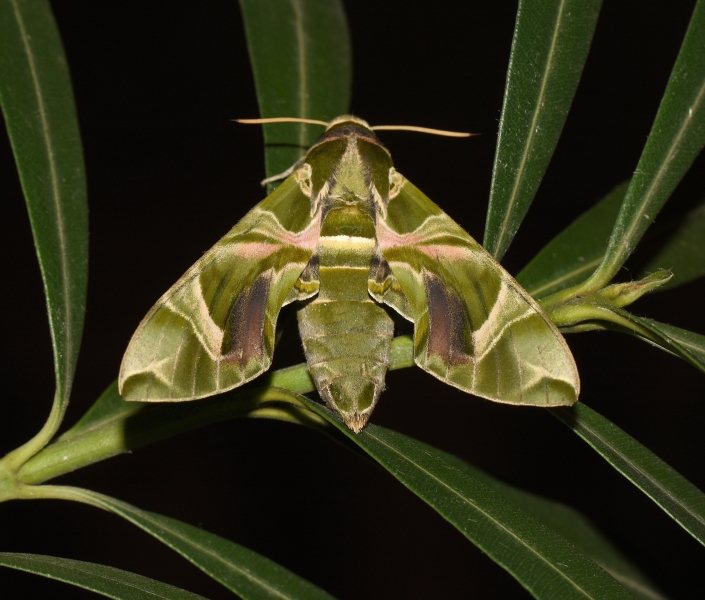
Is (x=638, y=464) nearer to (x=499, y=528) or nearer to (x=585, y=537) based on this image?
(x=499, y=528)

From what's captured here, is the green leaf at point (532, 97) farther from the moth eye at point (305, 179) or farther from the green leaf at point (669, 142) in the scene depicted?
the moth eye at point (305, 179)

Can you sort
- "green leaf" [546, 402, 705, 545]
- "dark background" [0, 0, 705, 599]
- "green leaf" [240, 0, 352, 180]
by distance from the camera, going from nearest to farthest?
"green leaf" [546, 402, 705, 545], "green leaf" [240, 0, 352, 180], "dark background" [0, 0, 705, 599]

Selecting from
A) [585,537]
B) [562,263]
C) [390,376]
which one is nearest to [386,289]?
[562,263]

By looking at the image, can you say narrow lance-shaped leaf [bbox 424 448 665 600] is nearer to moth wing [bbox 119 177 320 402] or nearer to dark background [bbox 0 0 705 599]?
moth wing [bbox 119 177 320 402]

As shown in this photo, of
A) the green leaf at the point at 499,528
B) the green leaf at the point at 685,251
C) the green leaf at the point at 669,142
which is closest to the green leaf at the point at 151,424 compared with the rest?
the green leaf at the point at 499,528

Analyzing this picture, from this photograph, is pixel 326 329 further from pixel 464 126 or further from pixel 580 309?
pixel 464 126

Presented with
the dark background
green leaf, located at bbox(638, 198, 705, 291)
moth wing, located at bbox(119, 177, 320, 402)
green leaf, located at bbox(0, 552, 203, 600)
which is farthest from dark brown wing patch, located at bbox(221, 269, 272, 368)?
the dark background

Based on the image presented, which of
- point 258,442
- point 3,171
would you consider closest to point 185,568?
point 258,442
